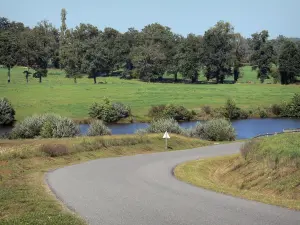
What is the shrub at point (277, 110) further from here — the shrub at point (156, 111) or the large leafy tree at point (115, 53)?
the large leafy tree at point (115, 53)

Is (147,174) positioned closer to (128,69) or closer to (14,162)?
(14,162)

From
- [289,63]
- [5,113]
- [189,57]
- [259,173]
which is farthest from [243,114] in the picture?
[259,173]

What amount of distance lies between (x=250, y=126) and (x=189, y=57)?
66.5m

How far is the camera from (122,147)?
38.1 metres

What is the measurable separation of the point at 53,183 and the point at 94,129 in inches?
1083

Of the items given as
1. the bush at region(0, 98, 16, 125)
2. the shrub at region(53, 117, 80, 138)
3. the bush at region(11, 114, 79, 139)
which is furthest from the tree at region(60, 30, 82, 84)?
the shrub at region(53, 117, 80, 138)

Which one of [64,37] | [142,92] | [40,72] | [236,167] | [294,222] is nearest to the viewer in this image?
[294,222]

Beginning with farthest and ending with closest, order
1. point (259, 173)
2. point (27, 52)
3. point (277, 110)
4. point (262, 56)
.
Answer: point (262, 56), point (27, 52), point (277, 110), point (259, 173)

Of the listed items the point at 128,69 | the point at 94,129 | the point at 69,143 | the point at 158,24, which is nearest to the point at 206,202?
the point at 69,143

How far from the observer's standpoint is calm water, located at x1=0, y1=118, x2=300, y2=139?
69.8m

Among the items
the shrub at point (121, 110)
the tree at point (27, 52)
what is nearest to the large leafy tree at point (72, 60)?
the tree at point (27, 52)

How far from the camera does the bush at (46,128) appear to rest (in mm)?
46531

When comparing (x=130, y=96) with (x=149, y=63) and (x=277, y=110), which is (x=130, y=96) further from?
(x=149, y=63)

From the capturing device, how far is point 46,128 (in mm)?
46438
